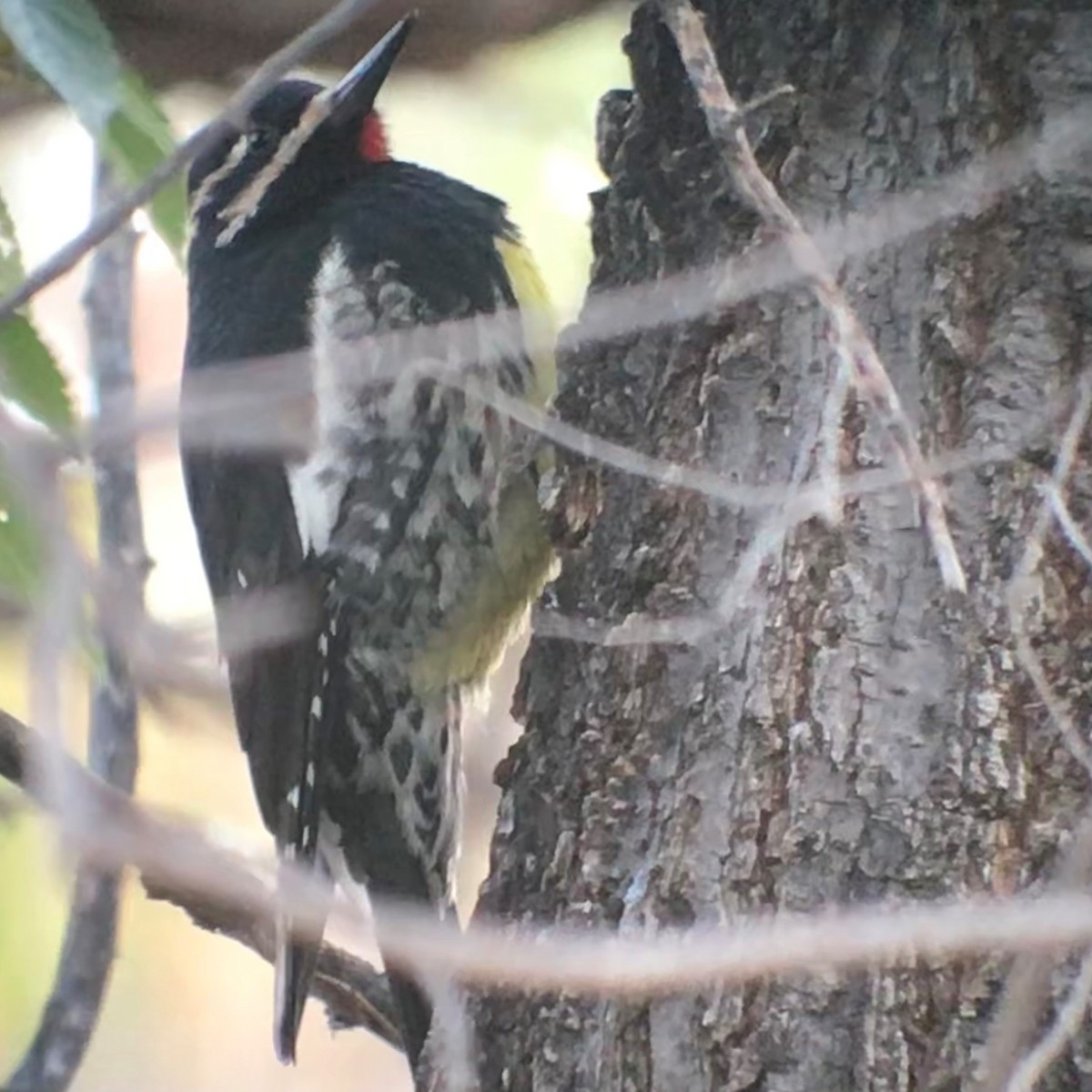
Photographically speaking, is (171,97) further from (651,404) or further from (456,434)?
(651,404)

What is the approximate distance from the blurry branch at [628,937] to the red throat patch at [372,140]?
1.19 meters

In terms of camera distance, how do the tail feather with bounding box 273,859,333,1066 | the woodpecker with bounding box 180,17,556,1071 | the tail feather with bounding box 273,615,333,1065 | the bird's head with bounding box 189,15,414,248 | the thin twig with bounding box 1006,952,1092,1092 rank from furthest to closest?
the bird's head with bounding box 189,15,414,248, the woodpecker with bounding box 180,17,556,1071, the tail feather with bounding box 273,615,333,1065, the tail feather with bounding box 273,859,333,1066, the thin twig with bounding box 1006,952,1092,1092

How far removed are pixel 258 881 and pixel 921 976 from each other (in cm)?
53

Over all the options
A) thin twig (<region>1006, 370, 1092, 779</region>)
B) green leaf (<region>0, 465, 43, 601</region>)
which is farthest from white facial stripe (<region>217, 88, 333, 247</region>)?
thin twig (<region>1006, 370, 1092, 779</region>)

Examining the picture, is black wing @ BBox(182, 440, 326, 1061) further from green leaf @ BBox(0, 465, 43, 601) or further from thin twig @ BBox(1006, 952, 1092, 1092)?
thin twig @ BBox(1006, 952, 1092, 1092)

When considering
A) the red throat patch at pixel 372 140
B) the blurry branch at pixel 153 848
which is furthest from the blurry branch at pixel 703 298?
the red throat patch at pixel 372 140

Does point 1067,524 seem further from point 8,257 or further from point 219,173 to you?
point 219,173

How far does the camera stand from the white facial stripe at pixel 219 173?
2299mm

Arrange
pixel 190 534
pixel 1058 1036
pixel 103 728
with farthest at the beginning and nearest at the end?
1. pixel 190 534
2. pixel 103 728
3. pixel 1058 1036

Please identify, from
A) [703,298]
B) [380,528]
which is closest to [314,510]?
[380,528]

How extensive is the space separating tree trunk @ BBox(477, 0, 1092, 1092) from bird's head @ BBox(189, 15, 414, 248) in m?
0.69

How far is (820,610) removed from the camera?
144 cm

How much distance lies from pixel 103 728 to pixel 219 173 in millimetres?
731

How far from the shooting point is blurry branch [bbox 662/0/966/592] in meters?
1.14
